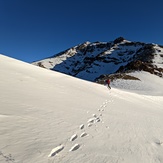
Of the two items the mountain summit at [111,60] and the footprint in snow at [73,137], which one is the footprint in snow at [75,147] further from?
the mountain summit at [111,60]

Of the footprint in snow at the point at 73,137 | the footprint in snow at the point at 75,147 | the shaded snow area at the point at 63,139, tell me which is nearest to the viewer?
the shaded snow area at the point at 63,139

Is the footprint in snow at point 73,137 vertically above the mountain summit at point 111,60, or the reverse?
the mountain summit at point 111,60

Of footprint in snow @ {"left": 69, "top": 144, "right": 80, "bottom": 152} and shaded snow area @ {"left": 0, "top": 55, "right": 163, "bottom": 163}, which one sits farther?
footprint in snow @ {"left": 69, "top": 144, "right": 80, "bottom": 152}

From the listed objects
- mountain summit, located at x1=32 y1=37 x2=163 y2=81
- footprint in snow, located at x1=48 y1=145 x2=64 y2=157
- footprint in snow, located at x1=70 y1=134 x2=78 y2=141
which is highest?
mountain summit, located at x1=32 y1=37 x2=163 y2=81

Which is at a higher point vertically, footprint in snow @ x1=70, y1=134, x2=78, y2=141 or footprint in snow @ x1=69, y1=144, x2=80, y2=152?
footprint in snow @ x1=70, y1=134, x2=78, y2=141

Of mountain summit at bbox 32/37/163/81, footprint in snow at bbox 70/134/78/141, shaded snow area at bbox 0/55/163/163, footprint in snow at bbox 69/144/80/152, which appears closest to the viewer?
shaded snow area at bbox 0/55/163/163

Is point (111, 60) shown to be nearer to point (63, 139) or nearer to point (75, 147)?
point (63, 139)

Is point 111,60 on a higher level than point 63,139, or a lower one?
higher

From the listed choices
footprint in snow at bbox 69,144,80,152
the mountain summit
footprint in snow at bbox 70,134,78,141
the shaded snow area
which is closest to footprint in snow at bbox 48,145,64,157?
the shaded snow area

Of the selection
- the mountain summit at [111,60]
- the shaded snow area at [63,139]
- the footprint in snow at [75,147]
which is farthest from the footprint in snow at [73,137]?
the mountain summit at [111,60]

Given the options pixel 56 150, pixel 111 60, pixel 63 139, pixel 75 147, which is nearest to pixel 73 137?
pixel 63 139

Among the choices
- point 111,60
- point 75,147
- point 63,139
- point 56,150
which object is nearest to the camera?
point 56,150

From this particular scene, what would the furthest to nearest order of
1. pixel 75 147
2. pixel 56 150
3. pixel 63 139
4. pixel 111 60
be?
pixel 111 60, pixel 63 139, pixel 75 147, pixel 56 150

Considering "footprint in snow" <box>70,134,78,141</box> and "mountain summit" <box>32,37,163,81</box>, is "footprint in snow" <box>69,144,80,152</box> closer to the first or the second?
"footprint in snow" <box>70,134,78,141</box>
